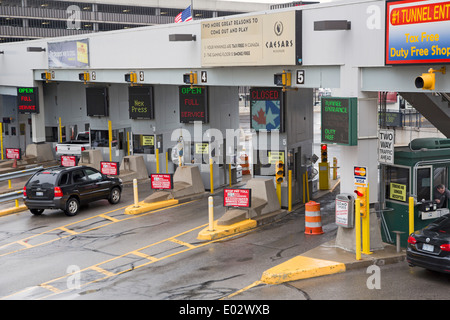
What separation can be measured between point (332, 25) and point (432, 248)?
5.45 meters

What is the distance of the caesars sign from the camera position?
1577 centimetres

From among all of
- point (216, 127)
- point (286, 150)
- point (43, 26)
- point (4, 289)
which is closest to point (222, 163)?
point (216, 127)

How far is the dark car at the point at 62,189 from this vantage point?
63.2 feet

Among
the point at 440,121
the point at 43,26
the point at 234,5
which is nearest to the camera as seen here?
the point at 440,121

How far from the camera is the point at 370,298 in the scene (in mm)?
11062

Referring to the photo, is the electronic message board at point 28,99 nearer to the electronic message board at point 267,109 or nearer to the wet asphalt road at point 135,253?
the wet asphalt road at point 135,253

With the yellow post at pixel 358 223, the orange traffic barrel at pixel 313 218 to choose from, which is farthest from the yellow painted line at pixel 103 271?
the orange traffic barrel at pixel 313 218

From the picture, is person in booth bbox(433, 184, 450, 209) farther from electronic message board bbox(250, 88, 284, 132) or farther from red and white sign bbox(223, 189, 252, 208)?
electronic message board bbox(250, 88, 284, 132)

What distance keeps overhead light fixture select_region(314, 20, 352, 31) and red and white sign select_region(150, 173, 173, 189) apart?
878 cm

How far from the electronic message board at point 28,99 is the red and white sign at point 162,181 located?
11.4 metres

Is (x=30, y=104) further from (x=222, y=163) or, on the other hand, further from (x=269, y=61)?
(x=269, y=61)

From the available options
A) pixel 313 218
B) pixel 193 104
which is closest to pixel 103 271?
pixel 313 218

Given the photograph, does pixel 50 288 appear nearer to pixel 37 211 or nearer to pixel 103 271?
pixel 103 271

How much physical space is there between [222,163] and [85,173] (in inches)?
231
